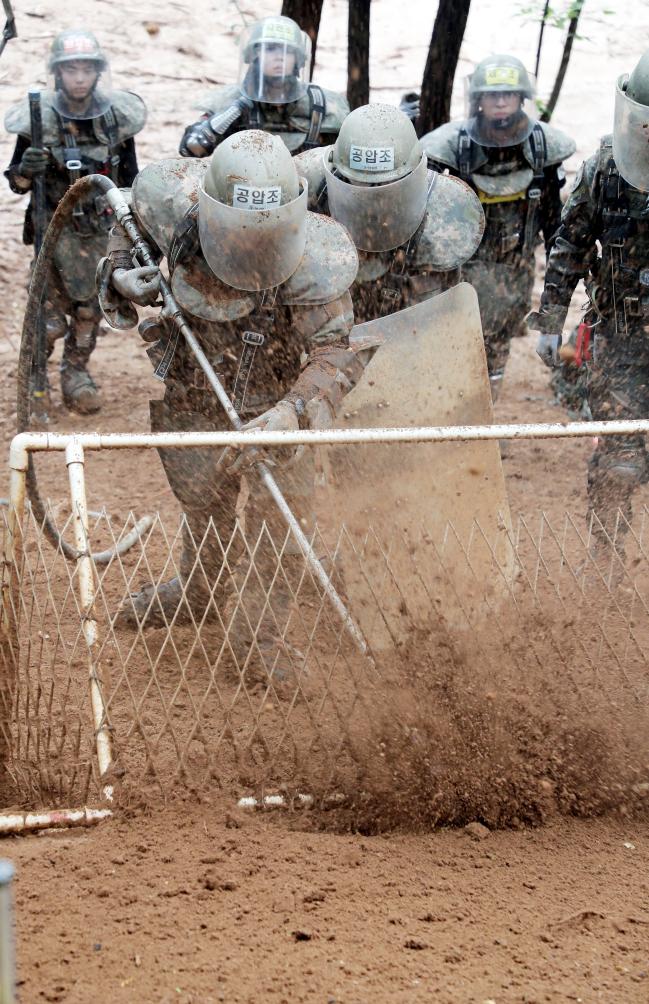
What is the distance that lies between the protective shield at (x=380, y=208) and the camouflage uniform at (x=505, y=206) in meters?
1.12

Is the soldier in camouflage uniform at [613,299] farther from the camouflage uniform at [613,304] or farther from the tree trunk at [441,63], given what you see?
the tree trunk at [441,63]

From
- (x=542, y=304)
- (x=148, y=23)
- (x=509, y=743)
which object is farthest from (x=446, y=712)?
(x=148, y=23)

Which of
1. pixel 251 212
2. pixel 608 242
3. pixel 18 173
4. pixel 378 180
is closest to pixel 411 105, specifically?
pixel 18 173

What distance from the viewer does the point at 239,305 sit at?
11.8 feet

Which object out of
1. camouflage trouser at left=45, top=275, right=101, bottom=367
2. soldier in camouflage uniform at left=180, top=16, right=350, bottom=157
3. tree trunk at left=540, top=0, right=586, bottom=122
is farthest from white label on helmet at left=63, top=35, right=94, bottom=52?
tree trunk at left=540, top=0, right=586, bottom=122

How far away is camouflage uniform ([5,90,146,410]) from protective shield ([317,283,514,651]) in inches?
98.5

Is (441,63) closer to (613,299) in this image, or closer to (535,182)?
(535,182)

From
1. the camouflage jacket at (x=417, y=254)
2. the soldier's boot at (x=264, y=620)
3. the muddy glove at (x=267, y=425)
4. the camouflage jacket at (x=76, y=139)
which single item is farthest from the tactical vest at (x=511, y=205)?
the muddy glove at (x=267, y=425)

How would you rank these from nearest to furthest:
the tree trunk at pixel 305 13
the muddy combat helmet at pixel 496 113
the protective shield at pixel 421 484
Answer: the protective shield at pixel 421 484, the muddy combat helmet at pixel 496 113, the tree trunk at pixel 305 13

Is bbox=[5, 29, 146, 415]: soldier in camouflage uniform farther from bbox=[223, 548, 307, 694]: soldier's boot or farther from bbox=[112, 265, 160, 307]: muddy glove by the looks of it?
bbox=[223, 548, 307, 694]: soldier's boot

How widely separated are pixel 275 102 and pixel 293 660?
127 inches

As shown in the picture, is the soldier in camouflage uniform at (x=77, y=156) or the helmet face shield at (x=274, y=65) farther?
the soldier in camouflage uniform at (x=77, y=156)

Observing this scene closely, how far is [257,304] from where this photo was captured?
363 centimetres

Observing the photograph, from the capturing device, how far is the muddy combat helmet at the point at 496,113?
5.33 metres
